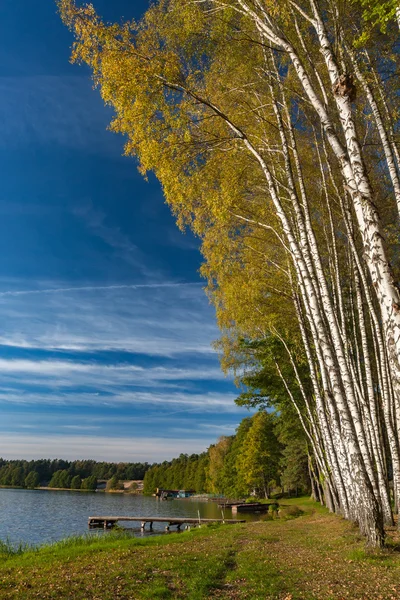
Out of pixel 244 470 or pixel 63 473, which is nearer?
pixel 244 470

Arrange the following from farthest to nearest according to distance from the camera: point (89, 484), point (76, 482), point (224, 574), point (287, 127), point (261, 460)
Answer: point (76, 482) < point (89, 484) < point (261, 460) < point (287, 127) < point (224, 574)

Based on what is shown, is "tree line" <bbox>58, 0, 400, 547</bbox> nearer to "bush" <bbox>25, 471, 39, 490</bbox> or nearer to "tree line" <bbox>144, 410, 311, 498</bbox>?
"tree line" <bbox>144, 410, 311, 498</bbox>

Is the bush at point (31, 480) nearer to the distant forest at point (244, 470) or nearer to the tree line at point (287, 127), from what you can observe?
the distant forest at point (244, 470)

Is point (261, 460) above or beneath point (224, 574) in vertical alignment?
beneath

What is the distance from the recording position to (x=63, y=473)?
11700 centimetres

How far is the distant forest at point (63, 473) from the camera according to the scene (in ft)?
376

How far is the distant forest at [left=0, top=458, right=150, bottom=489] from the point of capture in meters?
115

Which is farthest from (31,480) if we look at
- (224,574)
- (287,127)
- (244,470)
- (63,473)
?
(287,127)

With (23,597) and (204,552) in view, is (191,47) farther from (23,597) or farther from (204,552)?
(204,552)

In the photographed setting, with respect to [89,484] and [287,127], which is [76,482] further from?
[287,127]

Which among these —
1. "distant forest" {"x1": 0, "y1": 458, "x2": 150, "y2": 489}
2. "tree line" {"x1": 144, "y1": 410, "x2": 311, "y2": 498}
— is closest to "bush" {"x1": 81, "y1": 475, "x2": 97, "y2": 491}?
"distant forest" {"x1": 0, "y1": 458, "x2": 150, "y2": 489}

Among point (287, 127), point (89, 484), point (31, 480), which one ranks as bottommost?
point (89, 484)

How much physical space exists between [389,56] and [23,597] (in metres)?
11.6

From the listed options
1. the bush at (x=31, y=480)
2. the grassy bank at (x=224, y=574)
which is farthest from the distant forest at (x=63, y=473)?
the grassy bank at (x=224, y=574)
